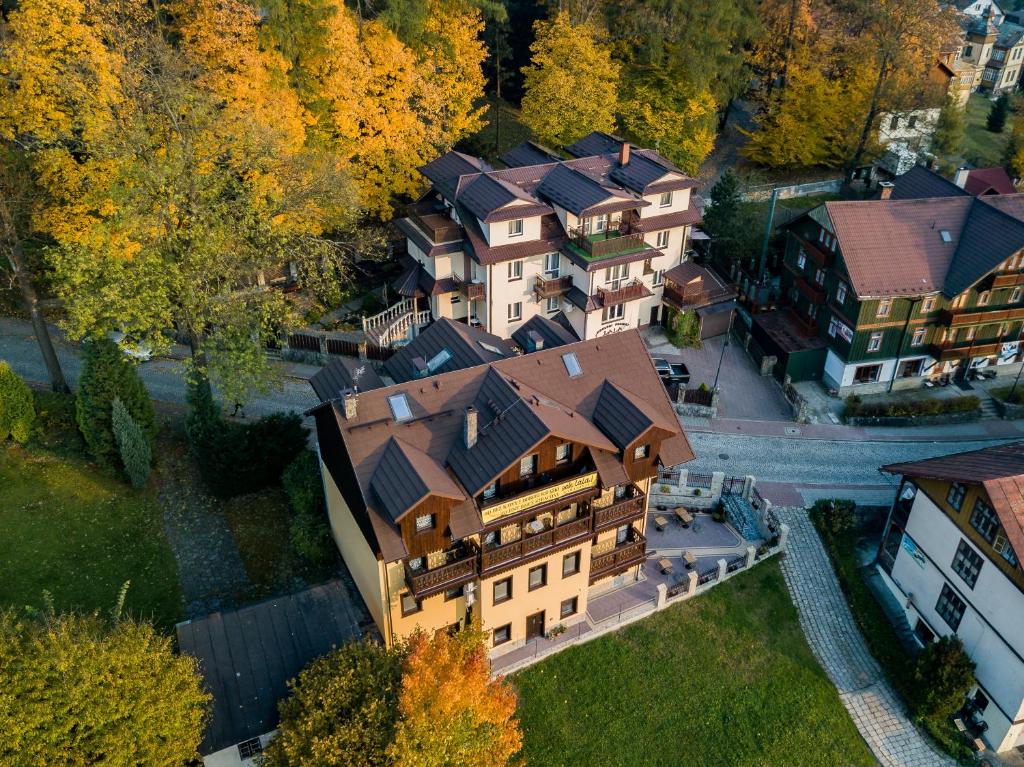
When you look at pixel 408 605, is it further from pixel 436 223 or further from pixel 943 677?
pixel 436 223

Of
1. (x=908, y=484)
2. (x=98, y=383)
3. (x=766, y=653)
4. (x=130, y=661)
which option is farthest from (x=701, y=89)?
(x=130, y=661)

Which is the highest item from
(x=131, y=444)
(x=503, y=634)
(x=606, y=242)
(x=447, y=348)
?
(x=447, y=348)

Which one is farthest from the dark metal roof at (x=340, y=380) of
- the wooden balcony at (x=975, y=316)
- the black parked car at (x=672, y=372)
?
the wooden balcony at (x=975, y=316)

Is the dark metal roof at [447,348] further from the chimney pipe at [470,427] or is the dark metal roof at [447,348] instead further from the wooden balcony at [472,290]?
the wooden balcony at [472,290]

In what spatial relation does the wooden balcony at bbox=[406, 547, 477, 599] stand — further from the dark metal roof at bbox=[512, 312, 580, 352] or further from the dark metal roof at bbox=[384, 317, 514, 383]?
the dark metal roof at bbox=[512, 312, 580, 352]

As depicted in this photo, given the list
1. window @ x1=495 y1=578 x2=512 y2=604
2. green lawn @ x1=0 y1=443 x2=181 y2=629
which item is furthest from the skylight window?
green lawn @ x1=0 y1=443 x2=181 y2=629

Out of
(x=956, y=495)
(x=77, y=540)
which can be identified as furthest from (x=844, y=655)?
(x=77, y=540)
